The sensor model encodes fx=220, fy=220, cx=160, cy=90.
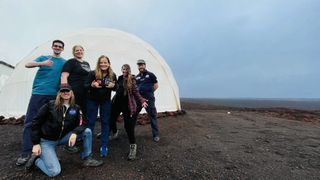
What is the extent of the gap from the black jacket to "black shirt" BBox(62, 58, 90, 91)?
84 cm

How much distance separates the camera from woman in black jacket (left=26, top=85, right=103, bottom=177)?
9.98 ft

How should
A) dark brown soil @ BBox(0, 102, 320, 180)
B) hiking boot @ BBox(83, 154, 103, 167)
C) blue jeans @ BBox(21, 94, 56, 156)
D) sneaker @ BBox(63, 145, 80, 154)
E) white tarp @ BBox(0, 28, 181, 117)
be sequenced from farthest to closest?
white tarp @ BBox(0, 28, 181, 117), sneaker @ BBox(63, 145, 80, 154), blue jeans @ BBox(21, 94, 56, 156), hiking boot @ BBox(83, 154, 103, 167), dark brown soil @ BBox(0, 102, 320, 180)

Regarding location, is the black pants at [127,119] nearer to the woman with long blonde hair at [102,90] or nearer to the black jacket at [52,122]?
the woman with long blonde hair at [102,90]

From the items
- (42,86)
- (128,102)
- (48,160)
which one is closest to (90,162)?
(48,160)

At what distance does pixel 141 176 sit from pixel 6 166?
2.17m

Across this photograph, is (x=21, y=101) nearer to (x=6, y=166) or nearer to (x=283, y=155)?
(x=6, y=166)

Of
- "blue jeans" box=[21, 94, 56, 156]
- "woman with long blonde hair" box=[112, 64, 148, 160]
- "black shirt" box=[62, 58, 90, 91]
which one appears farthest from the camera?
"woman with long blonde hair" box=[112, 64, 148, 160]

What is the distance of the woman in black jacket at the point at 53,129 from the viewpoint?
9.98ft

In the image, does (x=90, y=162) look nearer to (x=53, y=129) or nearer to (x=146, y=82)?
(x=53, y=129)

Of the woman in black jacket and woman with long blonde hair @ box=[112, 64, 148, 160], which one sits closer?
the woman in black jacket

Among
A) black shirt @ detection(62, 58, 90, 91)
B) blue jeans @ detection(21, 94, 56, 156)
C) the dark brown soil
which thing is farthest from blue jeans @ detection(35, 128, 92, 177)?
black shirt @ detection(62, 58, 90, 91)

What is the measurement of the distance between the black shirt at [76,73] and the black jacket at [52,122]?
835 millimetres

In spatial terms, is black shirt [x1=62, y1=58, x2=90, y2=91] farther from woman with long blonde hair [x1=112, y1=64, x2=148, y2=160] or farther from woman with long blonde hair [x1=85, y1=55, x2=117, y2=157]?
woman with long blonde hair [x1=112, y1=64, x2=148, y2=160]

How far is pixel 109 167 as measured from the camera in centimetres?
346
